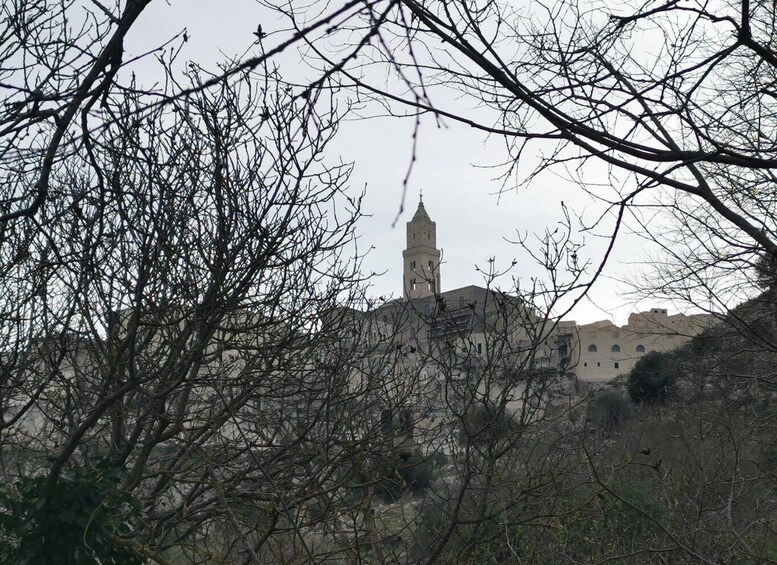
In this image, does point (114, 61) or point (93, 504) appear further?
point (93, 504)

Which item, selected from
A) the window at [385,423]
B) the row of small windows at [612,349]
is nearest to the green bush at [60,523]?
the window at [385,423]

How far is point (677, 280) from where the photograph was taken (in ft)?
18.0

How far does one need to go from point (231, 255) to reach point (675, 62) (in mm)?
2815

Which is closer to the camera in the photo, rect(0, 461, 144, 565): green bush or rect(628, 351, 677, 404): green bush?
rect(0, 461, 144, 565): green bush

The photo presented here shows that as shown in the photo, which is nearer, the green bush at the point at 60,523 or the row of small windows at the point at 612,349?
the green bush at the point at 60,523

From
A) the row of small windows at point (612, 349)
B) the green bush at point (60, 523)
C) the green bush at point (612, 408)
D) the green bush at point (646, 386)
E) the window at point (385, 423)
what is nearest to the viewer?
the green bush at point (60, 523)

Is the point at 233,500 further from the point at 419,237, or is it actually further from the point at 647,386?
the point at 419,237

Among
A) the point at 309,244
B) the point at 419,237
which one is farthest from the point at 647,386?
the point at 419,237

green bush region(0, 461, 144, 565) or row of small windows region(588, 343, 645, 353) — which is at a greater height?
row of small windows region(588, 343, 645, 353)

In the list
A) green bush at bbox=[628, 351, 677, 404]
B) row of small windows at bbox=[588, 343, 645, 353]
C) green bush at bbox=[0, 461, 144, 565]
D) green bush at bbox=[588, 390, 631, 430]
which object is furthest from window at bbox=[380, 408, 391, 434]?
row of small windows at bbox=[588, 343, 645, 353]

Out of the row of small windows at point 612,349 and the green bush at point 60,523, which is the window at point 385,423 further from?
the row of small windows at point 612,349

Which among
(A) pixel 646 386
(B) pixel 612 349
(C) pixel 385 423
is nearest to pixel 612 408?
(A) pixel 646 386

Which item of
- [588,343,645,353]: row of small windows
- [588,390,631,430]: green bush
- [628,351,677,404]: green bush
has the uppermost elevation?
[588,343,645,353]: row of small windows

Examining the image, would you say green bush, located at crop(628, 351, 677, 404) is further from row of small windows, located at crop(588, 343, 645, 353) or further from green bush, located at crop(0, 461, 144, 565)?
green bush, located at crop(0, 461, 144, 565)
